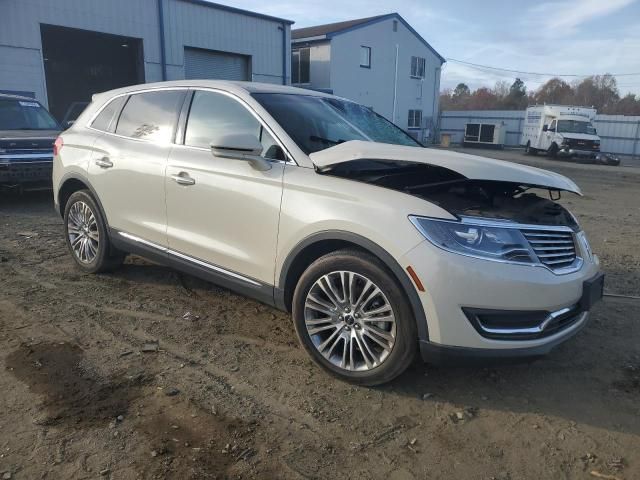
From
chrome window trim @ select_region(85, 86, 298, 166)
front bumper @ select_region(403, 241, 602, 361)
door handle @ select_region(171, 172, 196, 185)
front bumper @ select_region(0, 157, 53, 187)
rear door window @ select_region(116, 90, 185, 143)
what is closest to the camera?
front bumper @ select_region(403, 241, 602, 361)

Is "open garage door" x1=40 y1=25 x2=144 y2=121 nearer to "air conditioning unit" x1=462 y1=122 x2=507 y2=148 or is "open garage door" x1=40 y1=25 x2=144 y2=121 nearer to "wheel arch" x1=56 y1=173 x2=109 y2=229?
"wheel arch" x1=56 y1=173 x2=109 y2=229

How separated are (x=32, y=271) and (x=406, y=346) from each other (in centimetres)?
417

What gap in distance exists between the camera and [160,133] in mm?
4422

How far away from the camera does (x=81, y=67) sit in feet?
91.2

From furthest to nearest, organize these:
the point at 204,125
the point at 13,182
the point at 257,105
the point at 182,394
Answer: the point at 13,182
the point at 204,125
the point at 257,105
the point at 182,394

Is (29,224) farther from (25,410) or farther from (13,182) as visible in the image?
(25,410)

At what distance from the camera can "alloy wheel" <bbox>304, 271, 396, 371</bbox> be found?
10.2ft

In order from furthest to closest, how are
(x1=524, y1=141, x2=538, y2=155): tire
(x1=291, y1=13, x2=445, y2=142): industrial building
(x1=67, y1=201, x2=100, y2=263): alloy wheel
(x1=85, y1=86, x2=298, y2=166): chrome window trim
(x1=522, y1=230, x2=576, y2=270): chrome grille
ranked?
(x1=291, y1=13, x2=445, y2=142): industrial building, (x1=524, y1=141, x2=538, y2=155): tire, (x1=67, y1=201, x2=100, y2=263): alloy wheel, (x1=85, y1=86, x2=298, y2=166): chrome window trim, (x1=522, y1=230, x2=576, y2=270): chrome grille

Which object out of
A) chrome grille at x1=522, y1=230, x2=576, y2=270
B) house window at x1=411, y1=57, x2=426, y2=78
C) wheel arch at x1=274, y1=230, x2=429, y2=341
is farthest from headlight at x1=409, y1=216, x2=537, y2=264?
house window at x1=411, y1=57, x2=426, y2=78

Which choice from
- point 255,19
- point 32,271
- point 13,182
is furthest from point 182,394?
point 255,19

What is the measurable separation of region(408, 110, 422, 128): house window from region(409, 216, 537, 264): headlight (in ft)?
119

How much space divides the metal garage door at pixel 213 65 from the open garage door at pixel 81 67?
10.6ft

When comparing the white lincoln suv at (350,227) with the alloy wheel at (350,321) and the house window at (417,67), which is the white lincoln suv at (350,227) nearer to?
the alloy wheel at (350,321)

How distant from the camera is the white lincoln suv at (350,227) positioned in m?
2.90
